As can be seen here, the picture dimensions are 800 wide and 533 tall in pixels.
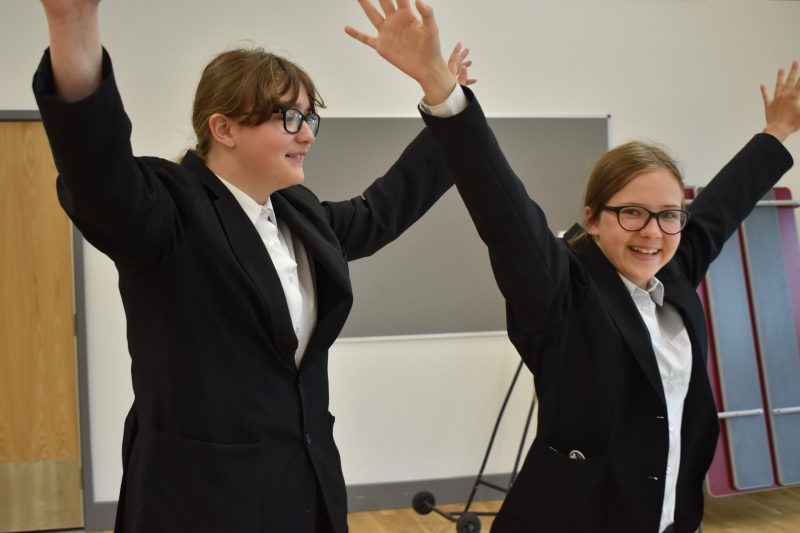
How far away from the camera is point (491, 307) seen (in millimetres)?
4477

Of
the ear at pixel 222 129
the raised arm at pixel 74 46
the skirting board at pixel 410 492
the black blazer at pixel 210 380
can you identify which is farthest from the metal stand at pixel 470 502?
the raised arm at pixel 74 46

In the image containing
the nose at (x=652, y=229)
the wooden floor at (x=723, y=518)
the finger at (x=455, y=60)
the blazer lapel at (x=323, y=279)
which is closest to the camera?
the blazer lapel at (x=323, y=279)

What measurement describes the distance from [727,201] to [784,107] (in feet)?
0.98

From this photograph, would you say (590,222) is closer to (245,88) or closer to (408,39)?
(408,39)

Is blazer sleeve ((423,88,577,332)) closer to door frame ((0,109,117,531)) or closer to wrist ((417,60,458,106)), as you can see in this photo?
wrist ((417,60,458,106))


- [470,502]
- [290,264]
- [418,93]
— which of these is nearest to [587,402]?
[290,264]

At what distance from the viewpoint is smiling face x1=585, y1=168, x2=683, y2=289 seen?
1548 millimetres

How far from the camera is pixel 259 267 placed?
4.32 feet

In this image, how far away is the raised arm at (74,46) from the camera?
0.92m

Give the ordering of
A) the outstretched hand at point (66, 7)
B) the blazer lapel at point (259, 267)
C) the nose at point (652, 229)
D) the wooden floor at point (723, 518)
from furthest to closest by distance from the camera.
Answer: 1. the wooden floor at point (723, 518)
2. the nose at point (652, 229)
3. the blazer lapel at point (259, 267)
4. the outstretched hand at point (66, 7)

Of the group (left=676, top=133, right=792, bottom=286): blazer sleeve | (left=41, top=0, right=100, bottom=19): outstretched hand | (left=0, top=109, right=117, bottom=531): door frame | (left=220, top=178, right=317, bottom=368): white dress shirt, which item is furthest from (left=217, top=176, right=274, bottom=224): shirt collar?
(left=0, top=109, right=117, bottom=531): door frame

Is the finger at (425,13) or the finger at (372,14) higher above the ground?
the finger at (372,14)

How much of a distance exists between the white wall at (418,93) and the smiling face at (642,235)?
2.87m

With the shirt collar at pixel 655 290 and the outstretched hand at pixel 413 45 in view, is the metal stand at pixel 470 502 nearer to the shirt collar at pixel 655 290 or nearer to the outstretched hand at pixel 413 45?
the shirt collar at pixel 655 290
